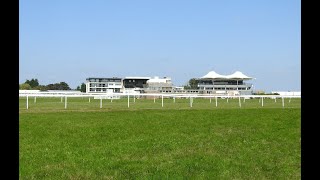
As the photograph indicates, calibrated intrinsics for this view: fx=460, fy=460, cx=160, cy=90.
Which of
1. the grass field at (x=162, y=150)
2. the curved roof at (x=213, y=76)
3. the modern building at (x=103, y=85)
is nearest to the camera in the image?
the grass field at (x=162, y=150)

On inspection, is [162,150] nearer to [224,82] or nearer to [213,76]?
[224,82]

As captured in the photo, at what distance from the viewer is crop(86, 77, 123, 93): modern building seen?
272 feet

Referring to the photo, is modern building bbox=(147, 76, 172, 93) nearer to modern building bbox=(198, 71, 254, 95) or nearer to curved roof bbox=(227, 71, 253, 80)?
modern building bbox=(198, 71, 254, 95)

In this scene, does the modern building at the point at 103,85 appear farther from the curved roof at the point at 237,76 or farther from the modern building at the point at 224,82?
the curved roof at the point at 237,76

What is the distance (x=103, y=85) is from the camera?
87.3 m

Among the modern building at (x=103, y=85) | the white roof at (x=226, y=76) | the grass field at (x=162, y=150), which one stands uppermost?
the white roof at (x=226, y=76)

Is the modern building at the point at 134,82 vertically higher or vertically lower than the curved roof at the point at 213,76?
lower

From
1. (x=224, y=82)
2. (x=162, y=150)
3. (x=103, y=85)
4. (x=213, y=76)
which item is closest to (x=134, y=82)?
(x=103, y=85)

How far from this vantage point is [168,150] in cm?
730

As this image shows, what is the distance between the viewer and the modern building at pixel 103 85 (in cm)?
8294

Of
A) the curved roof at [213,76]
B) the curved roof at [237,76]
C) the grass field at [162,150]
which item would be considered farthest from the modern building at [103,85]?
the grass field at [162,150]
